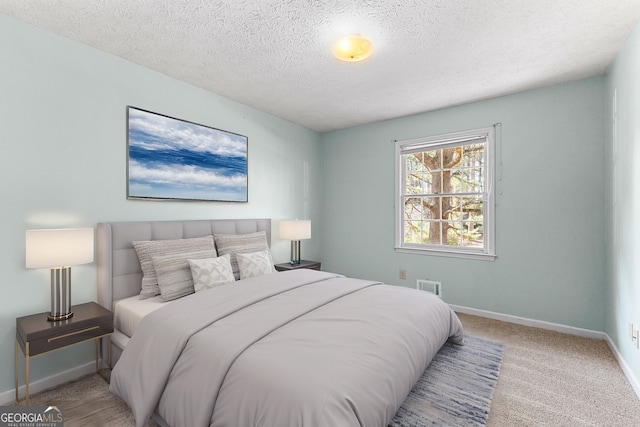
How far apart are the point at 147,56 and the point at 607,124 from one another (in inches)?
168

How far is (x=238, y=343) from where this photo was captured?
1493 millimetres

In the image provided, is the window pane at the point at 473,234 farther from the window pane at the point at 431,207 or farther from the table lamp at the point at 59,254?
the table lamp at the point at 59,254

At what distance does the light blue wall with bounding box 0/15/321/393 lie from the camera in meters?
2.02

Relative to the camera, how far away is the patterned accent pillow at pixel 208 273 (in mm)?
2434

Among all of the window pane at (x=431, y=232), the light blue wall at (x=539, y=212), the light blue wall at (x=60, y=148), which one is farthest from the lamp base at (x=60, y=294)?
the window pane at (x=431, y=232)

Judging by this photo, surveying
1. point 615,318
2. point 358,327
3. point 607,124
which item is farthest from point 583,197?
point 358,327

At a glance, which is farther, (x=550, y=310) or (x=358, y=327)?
(x=550, y=310)

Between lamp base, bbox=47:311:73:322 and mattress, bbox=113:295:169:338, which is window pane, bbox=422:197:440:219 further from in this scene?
lamp base, bbox=47:311:73:322

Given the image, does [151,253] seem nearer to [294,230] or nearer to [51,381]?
[51,381]

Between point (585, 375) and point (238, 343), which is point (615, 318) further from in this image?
point (238, 343)

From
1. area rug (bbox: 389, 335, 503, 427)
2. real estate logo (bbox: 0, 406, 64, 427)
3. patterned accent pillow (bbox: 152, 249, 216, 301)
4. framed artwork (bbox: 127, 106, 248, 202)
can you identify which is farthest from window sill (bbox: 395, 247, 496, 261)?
real estate logo (bbox: 0, 406, 64, 427)

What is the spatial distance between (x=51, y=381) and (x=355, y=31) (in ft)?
11.2

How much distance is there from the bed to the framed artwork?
49 centimetres

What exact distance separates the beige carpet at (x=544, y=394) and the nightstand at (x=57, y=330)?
1.19 feet
